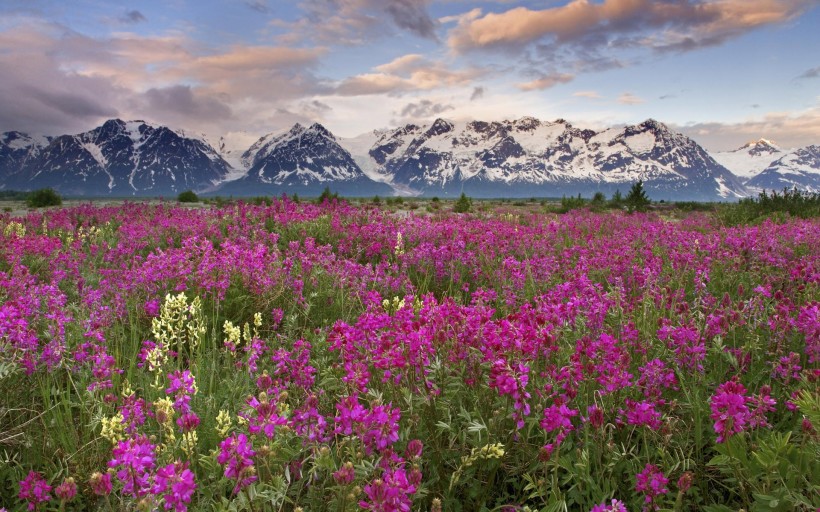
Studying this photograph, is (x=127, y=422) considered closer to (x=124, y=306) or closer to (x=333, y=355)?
(x=333, y=355)

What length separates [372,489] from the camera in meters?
1.57

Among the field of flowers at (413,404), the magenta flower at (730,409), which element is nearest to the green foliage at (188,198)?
the field of flowers at (413,404)

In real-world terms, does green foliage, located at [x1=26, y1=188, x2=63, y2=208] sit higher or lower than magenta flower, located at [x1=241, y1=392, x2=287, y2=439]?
higher

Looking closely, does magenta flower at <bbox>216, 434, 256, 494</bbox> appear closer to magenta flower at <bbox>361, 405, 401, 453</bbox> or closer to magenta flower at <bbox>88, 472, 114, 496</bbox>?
magenta flower at <bbox>88, 472, 114, 496</bbox>

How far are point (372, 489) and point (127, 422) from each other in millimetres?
1624

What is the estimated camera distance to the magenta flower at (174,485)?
5.29ft

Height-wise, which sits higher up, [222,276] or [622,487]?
[222,276]

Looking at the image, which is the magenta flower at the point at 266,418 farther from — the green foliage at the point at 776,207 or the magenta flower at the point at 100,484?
the green foliage at the point at 776,207

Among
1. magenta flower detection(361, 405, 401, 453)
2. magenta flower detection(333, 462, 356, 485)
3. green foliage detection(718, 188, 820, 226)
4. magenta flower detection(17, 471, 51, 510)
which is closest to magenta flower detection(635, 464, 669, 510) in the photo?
magenta flower detection(361, 405, 401, 453)

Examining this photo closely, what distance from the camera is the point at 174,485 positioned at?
63.7 inches

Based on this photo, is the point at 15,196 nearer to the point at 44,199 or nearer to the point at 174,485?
the point at 44,199

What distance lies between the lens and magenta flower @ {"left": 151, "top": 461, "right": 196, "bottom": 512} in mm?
1612

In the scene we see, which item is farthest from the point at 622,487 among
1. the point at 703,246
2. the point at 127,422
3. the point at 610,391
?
the point at 703,246

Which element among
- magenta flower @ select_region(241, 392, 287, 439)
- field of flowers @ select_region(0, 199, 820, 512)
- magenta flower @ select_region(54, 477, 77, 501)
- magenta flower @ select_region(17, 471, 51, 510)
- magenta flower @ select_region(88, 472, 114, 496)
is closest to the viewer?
magenta flower @ select_region(88, 472, 114, 496)
